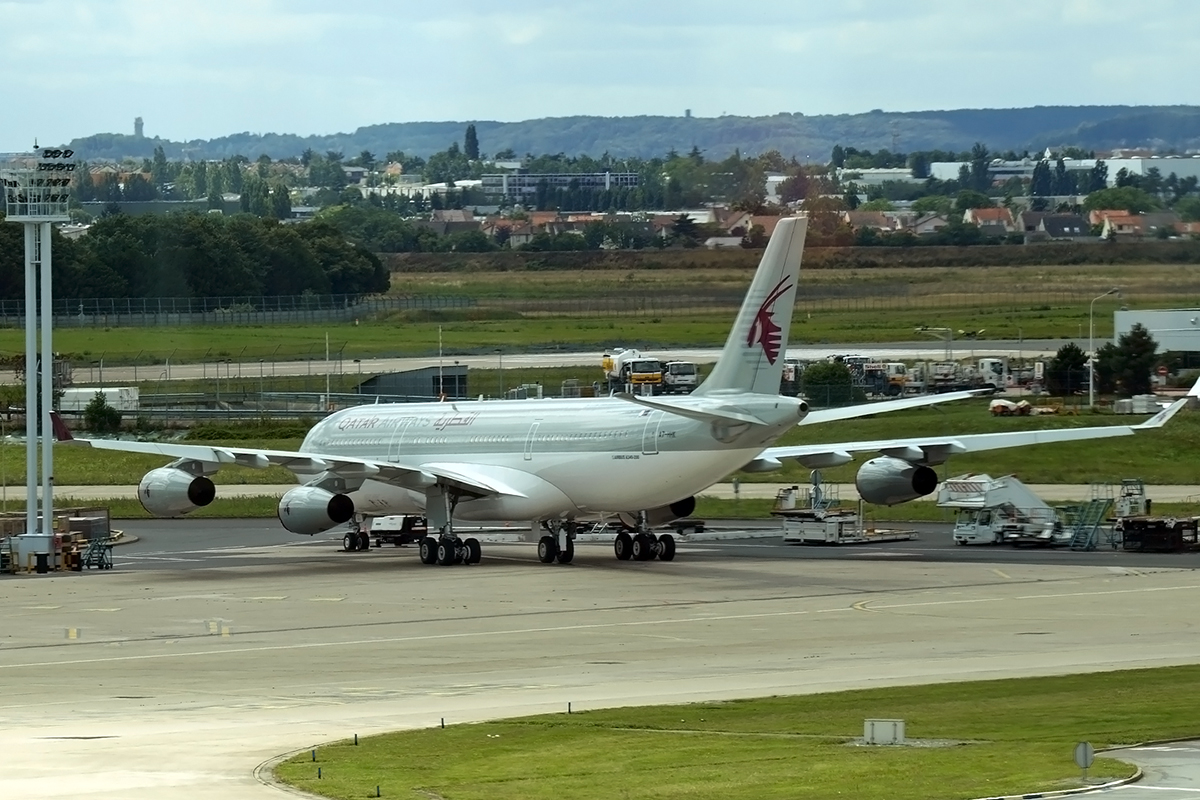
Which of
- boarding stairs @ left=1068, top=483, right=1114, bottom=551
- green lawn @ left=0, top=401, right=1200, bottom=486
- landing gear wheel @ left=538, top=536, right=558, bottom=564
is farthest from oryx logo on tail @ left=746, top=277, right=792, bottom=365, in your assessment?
green lawn @ left=0, top=401, right=1200, bottom=486

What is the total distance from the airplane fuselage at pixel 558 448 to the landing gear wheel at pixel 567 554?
793 millimetres

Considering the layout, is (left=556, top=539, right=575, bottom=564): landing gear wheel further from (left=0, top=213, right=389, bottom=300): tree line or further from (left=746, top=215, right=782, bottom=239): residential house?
(left=0, top=213, right=389, bottom=300): tree line

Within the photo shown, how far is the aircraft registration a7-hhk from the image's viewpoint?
44.7 meters

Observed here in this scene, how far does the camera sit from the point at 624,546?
50625 mm


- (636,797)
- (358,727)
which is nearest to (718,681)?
(358,727)

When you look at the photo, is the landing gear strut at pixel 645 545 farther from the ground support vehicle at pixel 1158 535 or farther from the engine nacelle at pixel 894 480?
the ground support vehicle at pixel 1158 535

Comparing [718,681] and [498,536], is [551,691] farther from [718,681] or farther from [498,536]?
[498,536]

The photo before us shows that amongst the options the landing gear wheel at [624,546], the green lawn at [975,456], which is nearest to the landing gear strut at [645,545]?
the landing gear wheel at [624,546]

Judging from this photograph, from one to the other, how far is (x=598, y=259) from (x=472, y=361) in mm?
10266

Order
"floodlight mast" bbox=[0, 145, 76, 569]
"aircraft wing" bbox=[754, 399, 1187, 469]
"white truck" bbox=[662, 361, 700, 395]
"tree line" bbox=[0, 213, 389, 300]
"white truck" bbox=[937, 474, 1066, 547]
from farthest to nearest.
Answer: "tree line" bbox=[0, 213, 389, 300] < "white truck" bbox=[662, 361, 700, 395] < "white truck" bbox=[937, 474, 1066, 547] < "floodlight mast" bbox=[0, 145, 76, 569] < "aircraft wing" bbox=[754, 399, 1187, 469]

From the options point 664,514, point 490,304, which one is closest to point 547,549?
point 664,514

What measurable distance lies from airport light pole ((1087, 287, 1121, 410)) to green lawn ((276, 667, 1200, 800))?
59057 mm

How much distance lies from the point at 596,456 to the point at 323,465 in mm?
6930

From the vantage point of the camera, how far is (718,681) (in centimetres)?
2909
